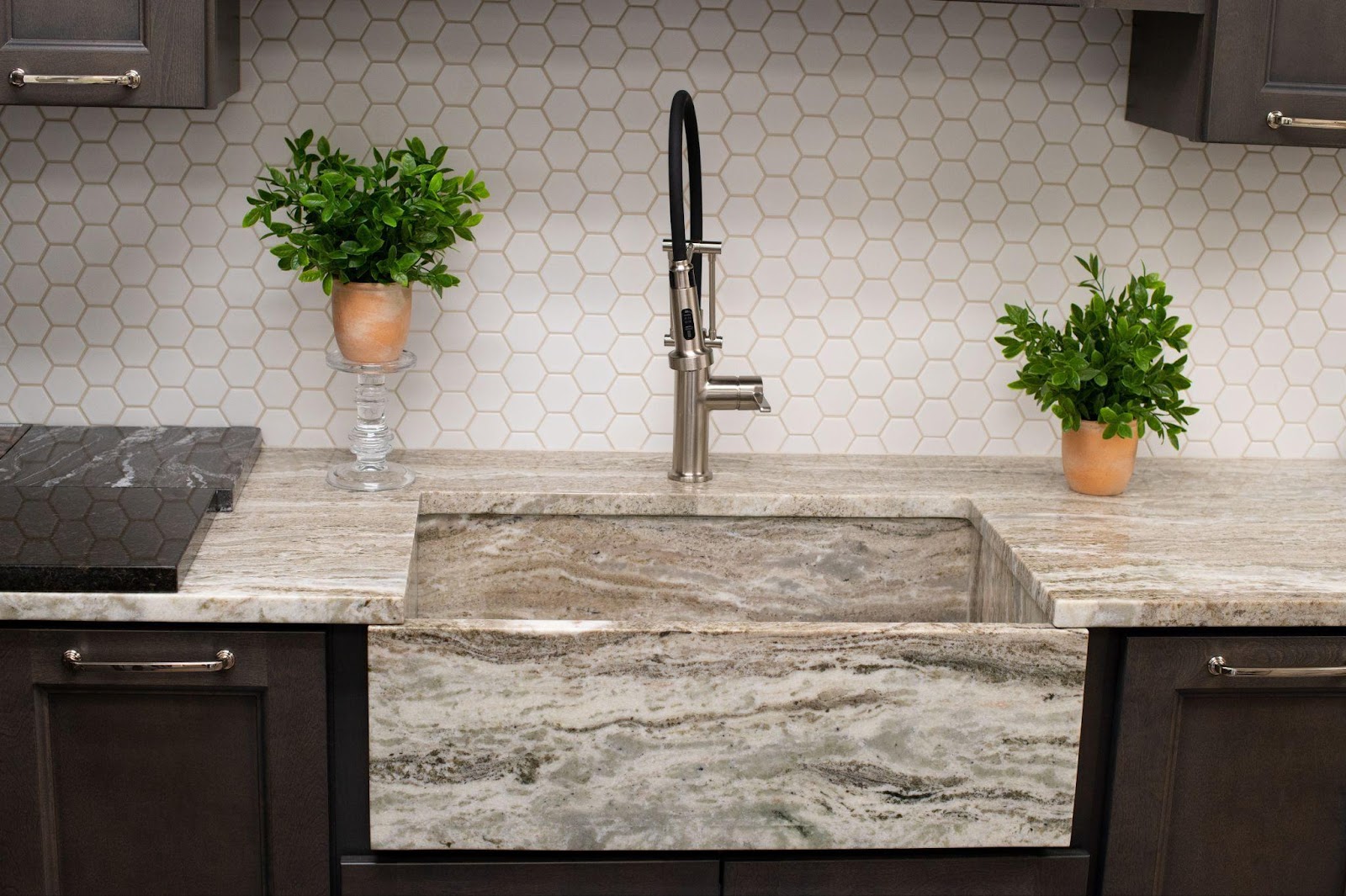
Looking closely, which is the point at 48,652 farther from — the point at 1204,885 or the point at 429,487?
the point at 1204,885

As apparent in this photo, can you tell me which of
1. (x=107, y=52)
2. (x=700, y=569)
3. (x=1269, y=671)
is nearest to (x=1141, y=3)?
(x=1269, y=671)

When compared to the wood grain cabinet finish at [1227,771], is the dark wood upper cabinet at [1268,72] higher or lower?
higher

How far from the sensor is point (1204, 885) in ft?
6.36

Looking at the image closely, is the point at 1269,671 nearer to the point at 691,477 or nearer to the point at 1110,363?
the point at 1110,363

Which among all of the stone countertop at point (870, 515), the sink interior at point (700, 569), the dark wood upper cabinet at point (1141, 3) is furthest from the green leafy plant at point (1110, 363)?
the dark wood upper cabinet at point (1141, 3)

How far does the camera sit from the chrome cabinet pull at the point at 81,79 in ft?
6.22

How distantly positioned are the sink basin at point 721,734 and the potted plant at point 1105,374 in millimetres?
453

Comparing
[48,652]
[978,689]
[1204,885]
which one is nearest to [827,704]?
[978,689]

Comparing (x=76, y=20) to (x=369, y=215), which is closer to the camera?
(x=76, y=20)

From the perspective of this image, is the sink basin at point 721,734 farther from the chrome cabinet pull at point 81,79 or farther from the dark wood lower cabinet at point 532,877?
the chrome cabinet pull at point 81,79

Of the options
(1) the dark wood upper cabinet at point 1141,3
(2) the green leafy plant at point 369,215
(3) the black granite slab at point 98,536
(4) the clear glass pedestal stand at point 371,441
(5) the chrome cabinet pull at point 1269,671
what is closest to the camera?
(3) the black granite slab at point 98,536

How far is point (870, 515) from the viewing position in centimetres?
226

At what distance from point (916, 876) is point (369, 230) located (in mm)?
1222

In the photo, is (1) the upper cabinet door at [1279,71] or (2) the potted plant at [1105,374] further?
(2) the potted plant at [1105,374]
